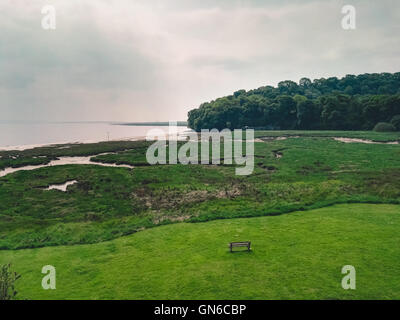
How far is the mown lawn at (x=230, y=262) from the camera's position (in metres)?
13.7

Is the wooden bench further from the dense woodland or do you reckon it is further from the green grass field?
the dense woodland

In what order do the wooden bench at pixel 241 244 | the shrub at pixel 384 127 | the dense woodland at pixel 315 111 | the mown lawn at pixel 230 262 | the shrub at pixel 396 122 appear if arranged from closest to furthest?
the mown lawn at pixel 230 262, the wooden bench at pixel 241 244, the shrub at pixel 384 127, the shrub at pixel 396 122, the dense woodland at pixel 315 111

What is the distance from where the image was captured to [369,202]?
27.3 meters

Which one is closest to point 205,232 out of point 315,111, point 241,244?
point 241,244

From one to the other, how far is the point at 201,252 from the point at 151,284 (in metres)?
4.33

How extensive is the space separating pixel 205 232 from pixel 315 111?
115313 millimetres

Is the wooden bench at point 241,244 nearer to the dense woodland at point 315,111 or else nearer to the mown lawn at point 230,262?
the mown lawn at point 230,262

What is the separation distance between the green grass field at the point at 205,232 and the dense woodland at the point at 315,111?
72.7 metres

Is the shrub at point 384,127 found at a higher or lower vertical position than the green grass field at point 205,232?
higher

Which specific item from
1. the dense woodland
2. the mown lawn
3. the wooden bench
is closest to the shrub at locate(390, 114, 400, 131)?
the dense woodland

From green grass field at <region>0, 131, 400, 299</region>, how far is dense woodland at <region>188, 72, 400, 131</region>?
239ft

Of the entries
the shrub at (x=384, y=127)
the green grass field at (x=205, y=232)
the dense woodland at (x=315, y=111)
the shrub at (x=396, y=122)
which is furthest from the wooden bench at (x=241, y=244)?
the shrub at (x=396, y=122)

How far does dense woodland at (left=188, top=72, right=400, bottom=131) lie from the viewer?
105m
